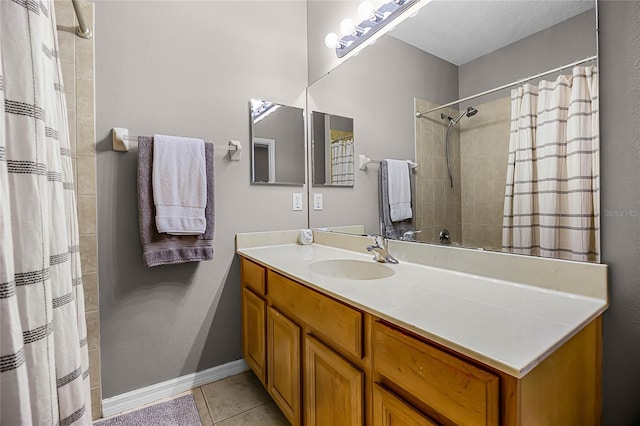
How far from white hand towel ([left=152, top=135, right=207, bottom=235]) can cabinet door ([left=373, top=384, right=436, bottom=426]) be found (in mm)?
1179

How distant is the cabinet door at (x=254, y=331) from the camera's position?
146 cm

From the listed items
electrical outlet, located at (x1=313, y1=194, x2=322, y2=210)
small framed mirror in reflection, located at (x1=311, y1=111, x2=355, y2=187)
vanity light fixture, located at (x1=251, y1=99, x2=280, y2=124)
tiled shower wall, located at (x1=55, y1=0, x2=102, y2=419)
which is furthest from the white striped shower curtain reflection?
tiled shower wall, located at (x1=55, y1=0, x2=102, y2=419)

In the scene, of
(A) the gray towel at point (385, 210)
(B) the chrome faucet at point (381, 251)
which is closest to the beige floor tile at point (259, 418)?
(B) the chrome faucet at point (381, 251)

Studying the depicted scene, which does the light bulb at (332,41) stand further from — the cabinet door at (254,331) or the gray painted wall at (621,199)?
the cabinet door at (254,331)

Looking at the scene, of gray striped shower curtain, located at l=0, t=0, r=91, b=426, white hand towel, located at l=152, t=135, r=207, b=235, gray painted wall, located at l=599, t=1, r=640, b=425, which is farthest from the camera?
white hand towel, located at l=152, t=135, r=207, b=235

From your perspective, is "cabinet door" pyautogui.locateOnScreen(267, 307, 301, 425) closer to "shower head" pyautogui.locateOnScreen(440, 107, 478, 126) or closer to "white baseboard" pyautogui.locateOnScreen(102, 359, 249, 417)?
"white baseboard" pyautogui.locateOnScreen(102, 359, 249, 417)

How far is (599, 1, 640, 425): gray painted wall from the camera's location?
77 cm

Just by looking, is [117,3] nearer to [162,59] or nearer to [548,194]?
[162,59]

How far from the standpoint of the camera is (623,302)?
0.78 meters

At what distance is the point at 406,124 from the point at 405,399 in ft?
3.67

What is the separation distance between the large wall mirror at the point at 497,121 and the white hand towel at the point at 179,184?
3.15 ft

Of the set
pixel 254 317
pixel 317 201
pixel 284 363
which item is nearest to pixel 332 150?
pixel 317 201

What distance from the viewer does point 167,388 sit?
62.3 inches

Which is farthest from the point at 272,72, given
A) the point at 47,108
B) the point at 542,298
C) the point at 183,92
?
the point at 542,298
